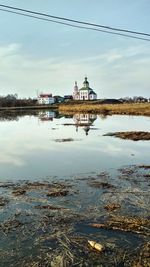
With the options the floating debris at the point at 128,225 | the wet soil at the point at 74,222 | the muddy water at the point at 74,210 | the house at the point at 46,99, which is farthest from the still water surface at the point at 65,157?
the house at the point at 46,99

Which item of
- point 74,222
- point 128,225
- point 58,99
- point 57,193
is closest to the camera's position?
point 128,225

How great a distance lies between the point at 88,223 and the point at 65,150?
1357 cm

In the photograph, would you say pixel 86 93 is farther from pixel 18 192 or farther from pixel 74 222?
pixel 74 222

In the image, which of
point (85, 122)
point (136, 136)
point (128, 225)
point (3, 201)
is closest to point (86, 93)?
point (85, 122)

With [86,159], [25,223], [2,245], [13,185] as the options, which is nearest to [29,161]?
[86,159]

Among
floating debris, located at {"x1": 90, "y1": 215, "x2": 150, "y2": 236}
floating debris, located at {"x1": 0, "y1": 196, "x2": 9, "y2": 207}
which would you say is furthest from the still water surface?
floating debris, located at {"x1": 90, "y1": 215, "x2": 150, "y2": 236}

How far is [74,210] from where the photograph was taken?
10547 mm

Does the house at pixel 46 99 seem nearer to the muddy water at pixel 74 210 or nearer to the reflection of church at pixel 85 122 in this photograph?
the reflection of church at pixel 85 122

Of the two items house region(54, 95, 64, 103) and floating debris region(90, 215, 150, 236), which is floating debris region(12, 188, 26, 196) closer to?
floating debris region(90, 215, 150, 236)

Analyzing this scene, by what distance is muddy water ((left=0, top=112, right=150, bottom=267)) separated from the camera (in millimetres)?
7609

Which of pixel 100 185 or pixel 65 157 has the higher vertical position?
pixel 65 157

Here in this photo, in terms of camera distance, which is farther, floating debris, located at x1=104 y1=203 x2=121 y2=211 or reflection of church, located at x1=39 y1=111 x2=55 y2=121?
reflection of church, located at x1=39 y1=111 x2=55 y2=121

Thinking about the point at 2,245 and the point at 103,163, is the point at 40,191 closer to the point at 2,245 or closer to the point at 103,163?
the point at 2,245

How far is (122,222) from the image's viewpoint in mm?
9391
